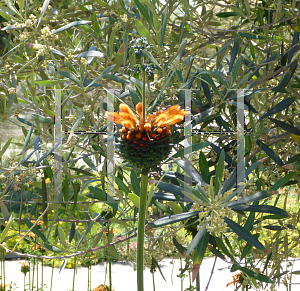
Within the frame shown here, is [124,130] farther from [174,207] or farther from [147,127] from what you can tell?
[174,207]

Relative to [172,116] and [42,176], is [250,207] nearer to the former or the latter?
[172,116]

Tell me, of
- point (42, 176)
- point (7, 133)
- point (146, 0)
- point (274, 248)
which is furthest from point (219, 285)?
point (7, 133)

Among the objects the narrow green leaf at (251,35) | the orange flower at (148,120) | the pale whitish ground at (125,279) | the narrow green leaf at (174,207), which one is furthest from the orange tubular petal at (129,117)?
the pale whitish ground at (125,279)

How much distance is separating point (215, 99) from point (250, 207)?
0.34 m

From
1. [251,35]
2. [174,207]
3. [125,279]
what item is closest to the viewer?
[174,207]

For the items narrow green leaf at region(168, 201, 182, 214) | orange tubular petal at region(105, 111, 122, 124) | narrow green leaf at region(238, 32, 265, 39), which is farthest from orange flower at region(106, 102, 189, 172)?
narrow green leaf at region(238, 32, 265, 39)

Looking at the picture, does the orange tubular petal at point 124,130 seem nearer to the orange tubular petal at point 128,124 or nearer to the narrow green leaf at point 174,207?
the orange tubular petal at point 128,124

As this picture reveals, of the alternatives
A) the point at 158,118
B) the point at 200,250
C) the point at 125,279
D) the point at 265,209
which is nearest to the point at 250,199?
the point at 265,209

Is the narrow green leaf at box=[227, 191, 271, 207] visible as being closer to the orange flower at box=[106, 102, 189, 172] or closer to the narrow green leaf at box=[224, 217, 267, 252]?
the narrow green leaf at box=[224, 217, 267, 252]

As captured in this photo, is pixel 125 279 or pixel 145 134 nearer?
pixel 145 134

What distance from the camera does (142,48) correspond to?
81cm

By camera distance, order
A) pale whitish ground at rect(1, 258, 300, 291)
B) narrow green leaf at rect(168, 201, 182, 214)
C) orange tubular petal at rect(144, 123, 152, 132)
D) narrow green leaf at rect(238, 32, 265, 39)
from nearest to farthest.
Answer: orange tubular petal at rect(144, 123, 152, 132) → narrow green leaf at rect(168, 201, 182, 214) → narrow green leaf at rect(238, 32, 265, 39) → pale whitish ground at rect(1, 258, 300, 291)

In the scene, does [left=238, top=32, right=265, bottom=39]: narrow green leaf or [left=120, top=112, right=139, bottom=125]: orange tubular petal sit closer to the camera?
[left=120, top=112, right=139, bottom=125]: orange tubular petal

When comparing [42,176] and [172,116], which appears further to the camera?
[42,176]
